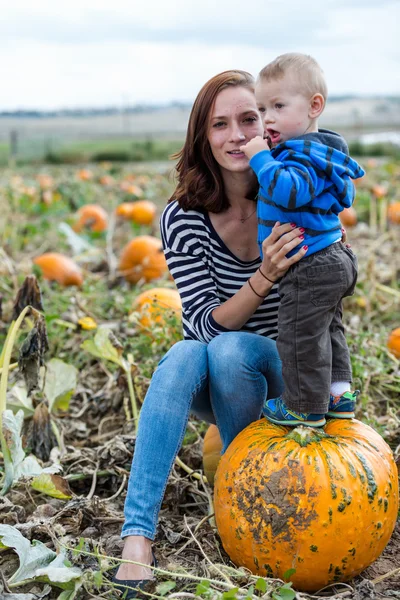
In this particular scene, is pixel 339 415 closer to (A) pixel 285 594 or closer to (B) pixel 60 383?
(A) pixel 285 594

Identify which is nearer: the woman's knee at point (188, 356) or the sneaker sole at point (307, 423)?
the sneaker sole at point (307, 423)

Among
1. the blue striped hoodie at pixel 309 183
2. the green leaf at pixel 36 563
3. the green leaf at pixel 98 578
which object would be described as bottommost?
the green leaf at pixel 36 563

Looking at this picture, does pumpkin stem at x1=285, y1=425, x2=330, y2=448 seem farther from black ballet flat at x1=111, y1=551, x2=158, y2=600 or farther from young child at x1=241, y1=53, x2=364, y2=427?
black ballet flat at x1=111, y1=551, x2=158, y2=600

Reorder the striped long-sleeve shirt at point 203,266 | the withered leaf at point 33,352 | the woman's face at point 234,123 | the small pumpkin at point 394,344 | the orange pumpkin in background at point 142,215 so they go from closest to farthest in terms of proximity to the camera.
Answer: the woman's face at point 234,123 → the striped long-sleeve shirt at point 203,266 → the withered leaf at point 33,352 → the small pumpkin at point 394,344 → the orange pumpkin in background at point 142,215

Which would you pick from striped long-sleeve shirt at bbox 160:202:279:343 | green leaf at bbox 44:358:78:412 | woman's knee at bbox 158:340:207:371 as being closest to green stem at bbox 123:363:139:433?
green leaf at bbox 44:358:78:412

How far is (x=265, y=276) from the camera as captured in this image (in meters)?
2.40

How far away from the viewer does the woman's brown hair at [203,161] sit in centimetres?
263

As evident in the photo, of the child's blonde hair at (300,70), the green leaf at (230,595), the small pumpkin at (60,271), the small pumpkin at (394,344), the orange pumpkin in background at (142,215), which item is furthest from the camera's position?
the orange pumpkin in background at (142,215)

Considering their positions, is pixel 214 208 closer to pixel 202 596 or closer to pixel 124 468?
pixel 124 468

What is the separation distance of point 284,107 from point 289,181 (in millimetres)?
281

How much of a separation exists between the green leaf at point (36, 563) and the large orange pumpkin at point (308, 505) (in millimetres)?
478

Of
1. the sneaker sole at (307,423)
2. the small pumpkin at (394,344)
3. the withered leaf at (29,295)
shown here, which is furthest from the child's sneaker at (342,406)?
the small pumpkin at (394,344)

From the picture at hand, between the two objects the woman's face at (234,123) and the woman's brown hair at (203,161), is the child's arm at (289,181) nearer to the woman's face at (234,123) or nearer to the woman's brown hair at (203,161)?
the woman's face at (234,123)

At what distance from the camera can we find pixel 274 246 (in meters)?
2.28
